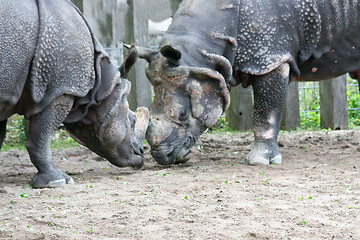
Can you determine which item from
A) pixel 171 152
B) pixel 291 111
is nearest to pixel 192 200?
pixel 171 152

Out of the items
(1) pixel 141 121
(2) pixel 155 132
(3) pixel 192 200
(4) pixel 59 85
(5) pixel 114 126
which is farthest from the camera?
(2) pixel 155 132

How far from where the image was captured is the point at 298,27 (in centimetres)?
538

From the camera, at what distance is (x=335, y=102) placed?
7605 millimetres

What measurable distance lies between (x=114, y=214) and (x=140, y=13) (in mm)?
4075

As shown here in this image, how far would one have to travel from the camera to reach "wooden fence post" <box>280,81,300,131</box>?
24.4 feet

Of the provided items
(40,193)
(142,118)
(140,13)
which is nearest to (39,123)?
(40,193)

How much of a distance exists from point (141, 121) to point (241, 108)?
2830mm

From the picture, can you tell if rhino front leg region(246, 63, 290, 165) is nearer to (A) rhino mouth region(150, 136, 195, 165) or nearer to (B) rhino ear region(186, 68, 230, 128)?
(B) rhino ear region(186, 68, 230, 128)

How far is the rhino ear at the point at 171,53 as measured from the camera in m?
4.95

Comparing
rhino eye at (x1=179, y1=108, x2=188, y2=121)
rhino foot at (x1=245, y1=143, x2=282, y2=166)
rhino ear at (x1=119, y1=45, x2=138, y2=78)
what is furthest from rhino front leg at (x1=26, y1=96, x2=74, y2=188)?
rhino foot at (x1=245, y1=143, x2=282, y2=166)

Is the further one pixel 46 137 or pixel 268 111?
pixel 268 111

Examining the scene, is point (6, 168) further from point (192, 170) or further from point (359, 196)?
point (359, 196)

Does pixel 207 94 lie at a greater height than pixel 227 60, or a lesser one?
lesser

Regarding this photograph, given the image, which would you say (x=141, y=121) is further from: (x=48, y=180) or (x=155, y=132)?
(x=48, y=180)
